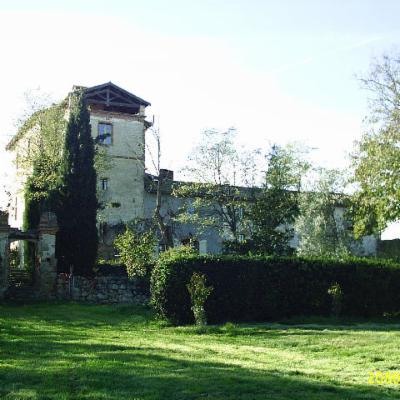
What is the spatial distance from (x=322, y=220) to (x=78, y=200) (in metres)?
21.2

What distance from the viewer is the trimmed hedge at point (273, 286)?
19.1 meters

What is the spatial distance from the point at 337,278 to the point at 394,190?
767 cm

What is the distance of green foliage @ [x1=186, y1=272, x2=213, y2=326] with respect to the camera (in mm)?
17936

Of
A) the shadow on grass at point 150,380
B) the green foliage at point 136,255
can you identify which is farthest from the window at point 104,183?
the shadow on grass at point 150,380

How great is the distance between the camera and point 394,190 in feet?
87.6

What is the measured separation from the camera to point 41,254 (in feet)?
88.6

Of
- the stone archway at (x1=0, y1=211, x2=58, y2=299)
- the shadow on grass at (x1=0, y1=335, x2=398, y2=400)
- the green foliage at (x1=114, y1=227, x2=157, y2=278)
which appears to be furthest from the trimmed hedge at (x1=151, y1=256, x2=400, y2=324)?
the stone archway at (x1=0, y1=211, x2=58, y2=299)

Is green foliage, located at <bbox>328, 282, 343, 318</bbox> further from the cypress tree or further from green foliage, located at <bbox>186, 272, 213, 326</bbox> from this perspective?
the cypress tree

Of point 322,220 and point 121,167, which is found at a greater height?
point 121,167

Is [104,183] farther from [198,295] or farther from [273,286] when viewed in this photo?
[198,295]

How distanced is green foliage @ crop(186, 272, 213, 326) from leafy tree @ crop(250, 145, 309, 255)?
462 inches

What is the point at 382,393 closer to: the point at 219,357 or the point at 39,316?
the point at 219,357

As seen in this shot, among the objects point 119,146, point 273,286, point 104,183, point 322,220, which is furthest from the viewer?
point 322,220

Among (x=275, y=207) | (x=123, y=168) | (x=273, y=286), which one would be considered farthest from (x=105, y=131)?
(x=273, y=286)
